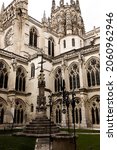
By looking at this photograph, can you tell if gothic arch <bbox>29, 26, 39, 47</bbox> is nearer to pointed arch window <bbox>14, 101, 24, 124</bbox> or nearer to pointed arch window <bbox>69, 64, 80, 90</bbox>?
pointed arch window <bbox>69, 64, 80, 90</bbox>

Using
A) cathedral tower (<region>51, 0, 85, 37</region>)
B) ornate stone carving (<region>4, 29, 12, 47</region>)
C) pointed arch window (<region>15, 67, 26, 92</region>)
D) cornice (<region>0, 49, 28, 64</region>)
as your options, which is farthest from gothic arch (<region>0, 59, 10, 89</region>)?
cathedral tower (<region>51, 0, 85, 37</region>)

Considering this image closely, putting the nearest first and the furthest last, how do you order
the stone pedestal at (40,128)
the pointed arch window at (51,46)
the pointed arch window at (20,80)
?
1. the stone pedestal at (40,128)
2. the pointed arch window at (20,80)
3. the pointed arch window at (51,46)

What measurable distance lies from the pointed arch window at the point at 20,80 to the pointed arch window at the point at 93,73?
11609 mm

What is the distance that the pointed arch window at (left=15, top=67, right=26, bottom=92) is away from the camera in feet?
96.3

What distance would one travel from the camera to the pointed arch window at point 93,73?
84.9 ft

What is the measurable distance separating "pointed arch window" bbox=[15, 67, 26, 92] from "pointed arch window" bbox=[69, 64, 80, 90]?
8520mm

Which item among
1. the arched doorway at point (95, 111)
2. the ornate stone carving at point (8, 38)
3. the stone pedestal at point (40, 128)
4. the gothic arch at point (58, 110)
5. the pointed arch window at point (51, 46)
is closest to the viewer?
the stone pedestal at point (40, 128)

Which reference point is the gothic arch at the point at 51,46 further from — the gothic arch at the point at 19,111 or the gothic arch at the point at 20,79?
the gothic arch at the point at 19,111

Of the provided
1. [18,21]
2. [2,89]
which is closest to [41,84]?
[2,89]

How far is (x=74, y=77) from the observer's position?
92.6ft

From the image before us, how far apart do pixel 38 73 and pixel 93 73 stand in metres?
9.21

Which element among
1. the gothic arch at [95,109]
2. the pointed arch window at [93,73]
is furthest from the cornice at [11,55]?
the gothic arch at [95,109]

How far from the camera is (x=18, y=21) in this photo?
3438cm

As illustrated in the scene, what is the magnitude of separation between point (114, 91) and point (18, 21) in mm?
34964
